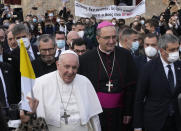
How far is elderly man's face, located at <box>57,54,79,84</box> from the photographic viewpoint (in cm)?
399

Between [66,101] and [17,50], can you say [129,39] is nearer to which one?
[17,50]

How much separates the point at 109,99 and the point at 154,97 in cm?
68

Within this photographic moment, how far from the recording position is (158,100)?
4.67 metres

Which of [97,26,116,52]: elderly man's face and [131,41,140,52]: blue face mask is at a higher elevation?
[97,26,116,52]: elderly man's face

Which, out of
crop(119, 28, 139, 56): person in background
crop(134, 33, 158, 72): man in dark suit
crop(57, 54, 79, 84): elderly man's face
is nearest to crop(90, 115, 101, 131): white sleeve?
crop(57, 54, 79, 84): elderly man's face

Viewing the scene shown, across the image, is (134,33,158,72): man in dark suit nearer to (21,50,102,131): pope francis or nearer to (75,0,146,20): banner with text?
(21,50,102,131): pope francis

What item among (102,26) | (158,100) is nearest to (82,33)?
(102,26)

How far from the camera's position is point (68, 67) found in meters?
4.00

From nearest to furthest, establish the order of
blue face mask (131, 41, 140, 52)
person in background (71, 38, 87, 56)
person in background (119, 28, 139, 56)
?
person in background (71, 38, 87, 56), person in background (119, 28, 139, 56), blue face mask (131, 41, 140, 52)

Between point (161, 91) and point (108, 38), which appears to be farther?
point (108, 38)

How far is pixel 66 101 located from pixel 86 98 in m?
0.23

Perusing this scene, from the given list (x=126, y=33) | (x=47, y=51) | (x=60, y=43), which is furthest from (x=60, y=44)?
(x=47, y=51)

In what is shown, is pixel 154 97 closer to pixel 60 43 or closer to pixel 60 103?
pixel 60 103

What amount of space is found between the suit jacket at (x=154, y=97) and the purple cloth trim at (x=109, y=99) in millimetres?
413
